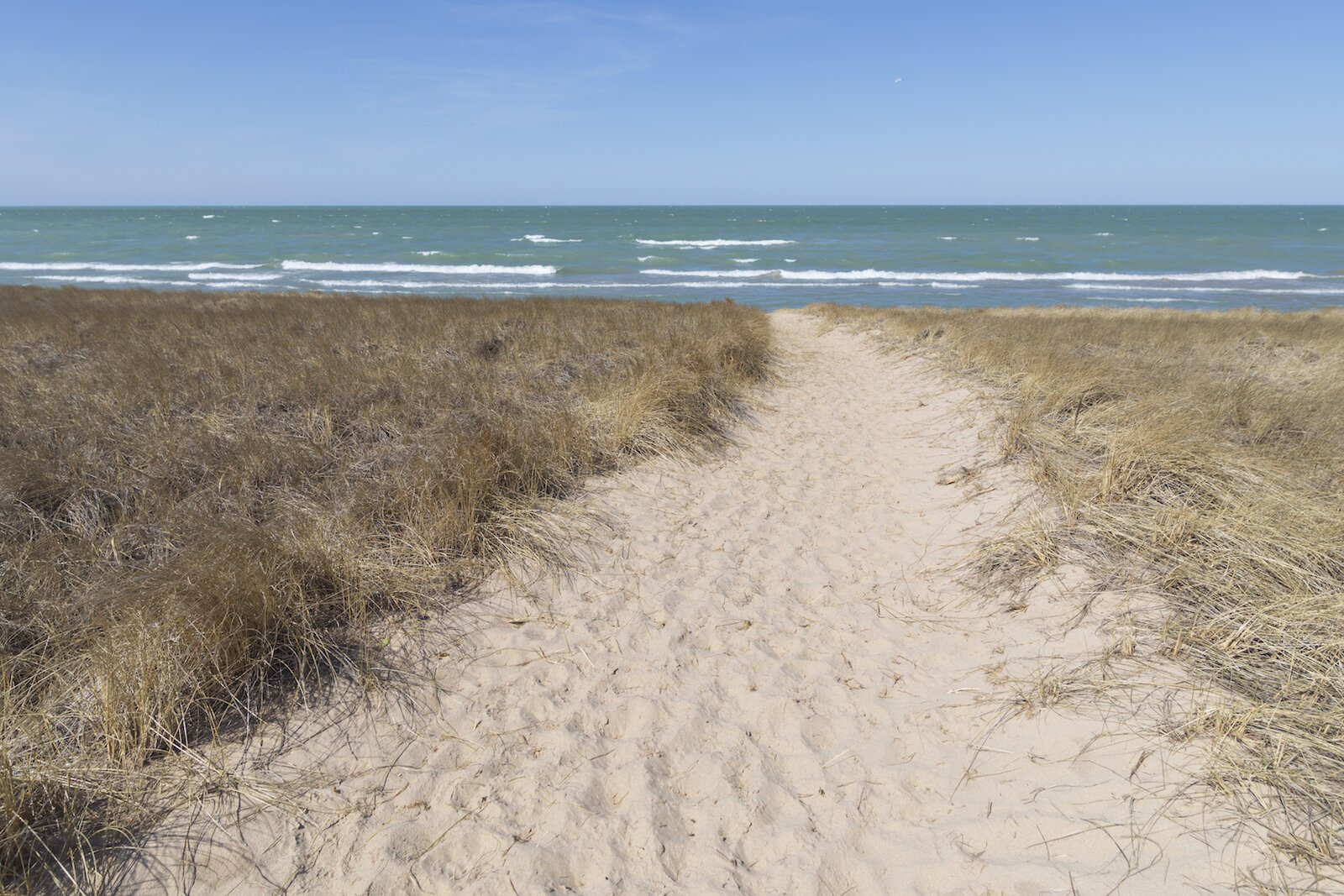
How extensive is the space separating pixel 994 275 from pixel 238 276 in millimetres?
41899

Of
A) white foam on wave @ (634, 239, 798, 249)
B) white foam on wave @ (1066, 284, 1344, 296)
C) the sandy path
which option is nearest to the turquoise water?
white foam on wave @ (1066, 284, 1344, 296)

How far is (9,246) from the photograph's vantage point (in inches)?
1885

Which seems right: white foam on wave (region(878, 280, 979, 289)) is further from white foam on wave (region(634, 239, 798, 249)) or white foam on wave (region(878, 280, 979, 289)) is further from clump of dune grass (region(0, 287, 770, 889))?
clump of dune grass (region(0, 287, 770, 889))

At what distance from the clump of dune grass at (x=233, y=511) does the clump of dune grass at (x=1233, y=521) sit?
3594 mm

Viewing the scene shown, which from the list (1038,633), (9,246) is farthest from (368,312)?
(9,246)

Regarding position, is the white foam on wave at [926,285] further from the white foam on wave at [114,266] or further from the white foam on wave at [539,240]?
the white foam on wave at [114,266]

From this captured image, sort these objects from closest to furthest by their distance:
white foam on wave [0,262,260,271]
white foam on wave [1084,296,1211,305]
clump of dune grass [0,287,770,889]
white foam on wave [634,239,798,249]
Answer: clump of dune grass [0,287,770,889]
white foam on wave [1084,296,1211,305]
white foam on wave [0,262,260,271]
white foam on wave [634,239,798,249]

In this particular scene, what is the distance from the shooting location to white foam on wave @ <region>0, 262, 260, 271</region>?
120ft

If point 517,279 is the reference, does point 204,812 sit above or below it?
below

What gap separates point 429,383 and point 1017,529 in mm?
6234

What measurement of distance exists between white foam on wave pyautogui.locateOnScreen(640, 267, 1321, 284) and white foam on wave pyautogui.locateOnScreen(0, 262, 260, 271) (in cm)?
2537

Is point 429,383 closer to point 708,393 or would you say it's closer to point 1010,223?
point 708,393

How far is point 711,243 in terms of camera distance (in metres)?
56.2

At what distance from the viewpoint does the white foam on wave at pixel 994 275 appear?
114 feet
